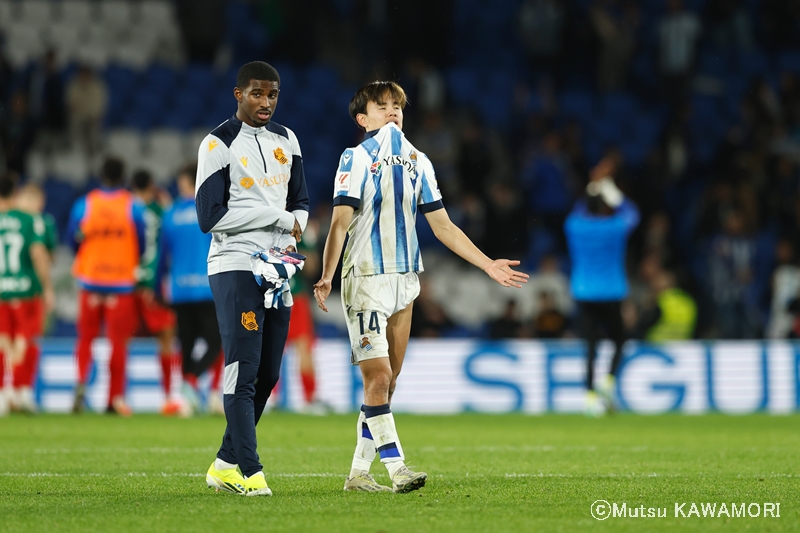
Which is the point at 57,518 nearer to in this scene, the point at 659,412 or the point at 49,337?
the point at 659,412

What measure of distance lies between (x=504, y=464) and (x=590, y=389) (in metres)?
5.42

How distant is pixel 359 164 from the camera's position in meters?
6.16

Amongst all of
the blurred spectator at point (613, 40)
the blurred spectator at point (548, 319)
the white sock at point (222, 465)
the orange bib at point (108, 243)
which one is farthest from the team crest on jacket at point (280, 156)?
the blurred spectator at point (613, 40)

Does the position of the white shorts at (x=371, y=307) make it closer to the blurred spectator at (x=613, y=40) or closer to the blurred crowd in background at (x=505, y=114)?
the blurred crowd in background at (x=505, y=114)

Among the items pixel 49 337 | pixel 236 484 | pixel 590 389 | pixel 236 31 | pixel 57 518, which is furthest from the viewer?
pixel 236 31

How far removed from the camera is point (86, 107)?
690 inches

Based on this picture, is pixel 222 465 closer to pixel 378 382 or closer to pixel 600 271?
pixel 378 382

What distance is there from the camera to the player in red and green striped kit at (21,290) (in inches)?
496

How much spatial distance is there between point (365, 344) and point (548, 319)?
9.97m

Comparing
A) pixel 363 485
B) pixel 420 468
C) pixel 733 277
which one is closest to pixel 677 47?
pixel 733 277

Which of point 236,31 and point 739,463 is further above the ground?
point 236,31

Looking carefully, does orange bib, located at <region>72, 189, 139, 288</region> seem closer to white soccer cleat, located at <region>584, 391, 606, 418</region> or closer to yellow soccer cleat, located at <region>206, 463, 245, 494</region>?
white soccer cleat, located at <region>584, 391, 606, 418</region>

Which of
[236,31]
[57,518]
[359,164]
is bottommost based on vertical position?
[57,518]

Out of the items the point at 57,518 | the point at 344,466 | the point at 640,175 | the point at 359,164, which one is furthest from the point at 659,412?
the point at 57,518
